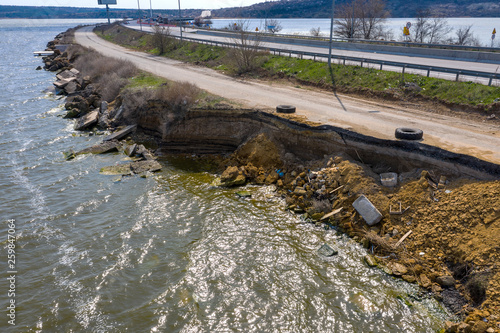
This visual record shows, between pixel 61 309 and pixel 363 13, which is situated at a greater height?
pixel 363 13

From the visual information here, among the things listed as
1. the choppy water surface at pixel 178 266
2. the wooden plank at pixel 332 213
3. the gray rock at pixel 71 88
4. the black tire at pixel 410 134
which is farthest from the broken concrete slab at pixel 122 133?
the black tire at pixel 410 134

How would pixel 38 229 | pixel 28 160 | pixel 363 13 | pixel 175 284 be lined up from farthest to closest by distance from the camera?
pixel 363 13, pixel 28 160, pixel 38 229, pixel 175 284

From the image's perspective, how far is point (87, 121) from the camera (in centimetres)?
2375

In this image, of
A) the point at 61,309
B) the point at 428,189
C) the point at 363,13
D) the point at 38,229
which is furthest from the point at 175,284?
the point at 363,13

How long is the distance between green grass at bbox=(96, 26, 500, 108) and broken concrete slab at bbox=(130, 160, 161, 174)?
13.8 meters

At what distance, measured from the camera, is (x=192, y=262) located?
432 inches

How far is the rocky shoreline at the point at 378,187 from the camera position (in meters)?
9.55

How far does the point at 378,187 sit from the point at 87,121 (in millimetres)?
20228

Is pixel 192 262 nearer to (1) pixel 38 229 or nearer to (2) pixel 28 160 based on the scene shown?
(1) pixel 38 229

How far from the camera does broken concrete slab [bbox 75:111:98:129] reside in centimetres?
2350

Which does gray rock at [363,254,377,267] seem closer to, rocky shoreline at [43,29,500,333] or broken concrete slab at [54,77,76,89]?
rocky shoreline at [43,29,500,333]

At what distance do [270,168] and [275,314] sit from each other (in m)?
8.49

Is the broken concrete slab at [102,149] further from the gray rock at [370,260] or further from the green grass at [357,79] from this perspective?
the gray rock at [370,260]

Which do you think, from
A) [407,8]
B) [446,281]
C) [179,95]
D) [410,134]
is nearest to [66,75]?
[179,95]
